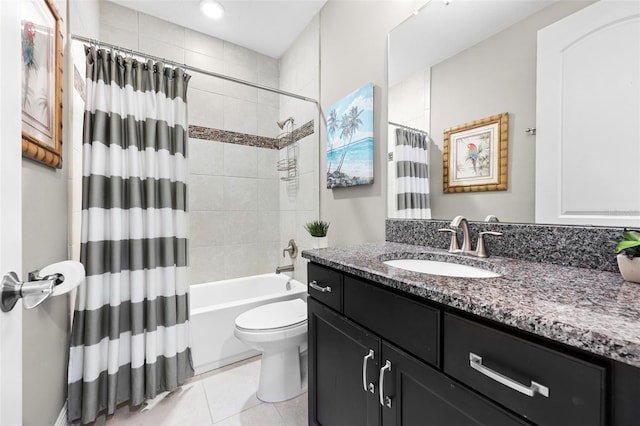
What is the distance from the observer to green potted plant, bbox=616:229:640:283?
0.66m

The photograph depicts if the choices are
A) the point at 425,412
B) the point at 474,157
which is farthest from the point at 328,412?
the point at 474,157

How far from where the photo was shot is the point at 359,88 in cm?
174

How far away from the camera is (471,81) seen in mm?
1135

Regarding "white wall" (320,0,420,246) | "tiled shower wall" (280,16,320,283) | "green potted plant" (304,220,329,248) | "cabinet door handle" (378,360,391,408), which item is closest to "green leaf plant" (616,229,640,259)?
"cabinet door handle" (378,360,391,408)

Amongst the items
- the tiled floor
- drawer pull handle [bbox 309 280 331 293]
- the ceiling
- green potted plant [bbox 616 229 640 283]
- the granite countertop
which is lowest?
the tiled floor

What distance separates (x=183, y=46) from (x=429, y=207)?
2.53 meters

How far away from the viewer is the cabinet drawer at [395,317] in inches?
26.6

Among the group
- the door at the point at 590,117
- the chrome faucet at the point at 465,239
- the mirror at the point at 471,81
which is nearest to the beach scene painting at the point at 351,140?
the mirror at the point at 471,81

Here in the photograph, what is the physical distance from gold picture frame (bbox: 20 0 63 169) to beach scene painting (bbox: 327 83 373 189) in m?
1.47

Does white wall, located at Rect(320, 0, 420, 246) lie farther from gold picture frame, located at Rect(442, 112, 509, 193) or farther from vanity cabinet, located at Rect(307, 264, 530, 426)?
vanity cabinet, located at Rect(307, 264, 530, 426)

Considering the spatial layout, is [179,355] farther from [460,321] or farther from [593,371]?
[593,371]

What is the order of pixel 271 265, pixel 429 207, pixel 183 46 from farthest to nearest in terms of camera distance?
1. pixel 271 265
2. pixel 183 46
3. pixel 429 207

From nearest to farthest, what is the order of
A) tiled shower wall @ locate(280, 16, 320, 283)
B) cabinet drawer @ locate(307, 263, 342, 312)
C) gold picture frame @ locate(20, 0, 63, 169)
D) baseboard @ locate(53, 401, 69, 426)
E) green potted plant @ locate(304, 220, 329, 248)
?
gold picture frame @ locate(20, 0, 63, 169)
cabinet drawer @ locate(307, 263, 342, 312)
baseboard @ locate(53, 401, 69, 426)
green potted plant @ locate(304, 220, 329, 248)
tiled shower wall @ locate(280, 16, 320, 283)

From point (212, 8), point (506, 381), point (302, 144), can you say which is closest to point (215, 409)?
point (506, 381)
